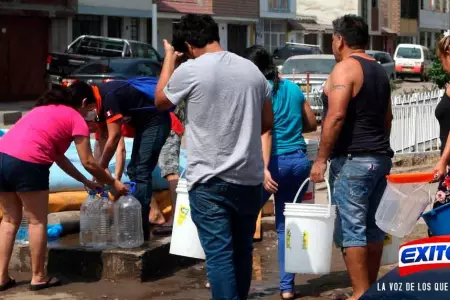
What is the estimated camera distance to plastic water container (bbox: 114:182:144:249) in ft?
24.1

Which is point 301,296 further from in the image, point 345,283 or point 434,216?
point 434,216

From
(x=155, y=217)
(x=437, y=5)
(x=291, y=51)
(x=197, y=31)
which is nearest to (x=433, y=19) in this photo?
(x=437, y=5)

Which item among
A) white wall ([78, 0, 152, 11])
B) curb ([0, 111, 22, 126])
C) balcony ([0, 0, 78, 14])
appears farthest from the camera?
white wall ([78, 0, 152, 11])

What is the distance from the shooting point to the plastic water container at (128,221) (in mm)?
7336

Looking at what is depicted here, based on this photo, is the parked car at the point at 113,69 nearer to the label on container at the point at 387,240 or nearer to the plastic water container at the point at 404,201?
the label on container at the point at 387,240

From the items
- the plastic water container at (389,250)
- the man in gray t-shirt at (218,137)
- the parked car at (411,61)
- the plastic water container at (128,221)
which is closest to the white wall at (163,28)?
the parked car at (411,61)

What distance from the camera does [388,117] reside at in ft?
19.6

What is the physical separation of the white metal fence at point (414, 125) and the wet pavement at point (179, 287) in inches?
239

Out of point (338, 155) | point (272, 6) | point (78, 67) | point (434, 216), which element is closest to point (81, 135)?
point (338, 155)

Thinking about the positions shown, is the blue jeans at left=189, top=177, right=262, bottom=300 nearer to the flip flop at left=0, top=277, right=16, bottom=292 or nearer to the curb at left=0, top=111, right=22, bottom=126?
the flip flop at left=0, top=277, right=16, bottom=292

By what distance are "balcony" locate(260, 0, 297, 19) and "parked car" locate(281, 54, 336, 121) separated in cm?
2578

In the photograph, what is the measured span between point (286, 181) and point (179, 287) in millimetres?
1209

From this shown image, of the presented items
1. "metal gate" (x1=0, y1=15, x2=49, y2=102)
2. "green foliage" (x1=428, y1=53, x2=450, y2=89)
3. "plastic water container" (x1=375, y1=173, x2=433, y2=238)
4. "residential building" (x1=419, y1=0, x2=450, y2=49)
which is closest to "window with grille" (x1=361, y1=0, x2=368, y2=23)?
"residential building" (x1=419, y1=0, x2=450, y2=49)

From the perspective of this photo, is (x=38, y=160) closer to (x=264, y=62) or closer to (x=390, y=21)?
(x=264, y=62)
